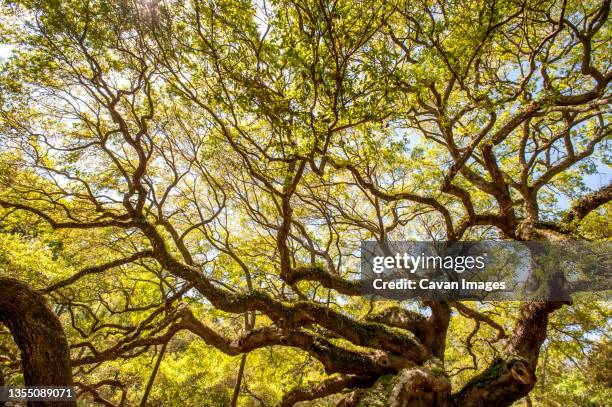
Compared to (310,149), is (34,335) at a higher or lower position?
lower

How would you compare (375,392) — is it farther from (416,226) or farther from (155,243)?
(416,226)

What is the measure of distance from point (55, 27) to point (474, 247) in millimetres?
9179

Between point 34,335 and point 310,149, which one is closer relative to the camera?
point 34,335

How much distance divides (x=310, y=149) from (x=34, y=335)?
12.4ft

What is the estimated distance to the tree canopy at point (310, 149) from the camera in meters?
4.73

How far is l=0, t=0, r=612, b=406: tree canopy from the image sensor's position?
473 cm

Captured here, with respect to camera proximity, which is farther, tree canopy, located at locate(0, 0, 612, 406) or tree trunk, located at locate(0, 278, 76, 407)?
tree canopy, located at locate(0, 0, 612, 406)

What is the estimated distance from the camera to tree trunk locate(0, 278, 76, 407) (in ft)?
9.51

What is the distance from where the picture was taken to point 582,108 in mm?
6098

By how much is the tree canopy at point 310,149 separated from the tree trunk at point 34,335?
103 inches

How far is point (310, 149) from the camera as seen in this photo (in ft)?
16.2

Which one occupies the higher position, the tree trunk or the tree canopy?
the tree canopy

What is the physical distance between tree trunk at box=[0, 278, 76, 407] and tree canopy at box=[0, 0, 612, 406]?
262 cm

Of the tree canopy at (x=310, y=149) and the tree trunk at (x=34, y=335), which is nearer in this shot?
the tree trunk at (x=34, y=335)
